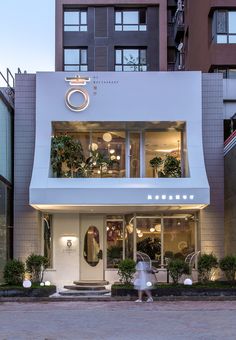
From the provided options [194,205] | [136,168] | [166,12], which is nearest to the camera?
[194,205]

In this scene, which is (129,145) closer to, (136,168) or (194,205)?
(136,168)

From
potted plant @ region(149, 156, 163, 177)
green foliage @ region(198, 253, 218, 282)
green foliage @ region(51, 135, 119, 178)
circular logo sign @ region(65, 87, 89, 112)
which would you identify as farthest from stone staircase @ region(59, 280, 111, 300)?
circular logo sign @ region(65, 87, 89, 112)

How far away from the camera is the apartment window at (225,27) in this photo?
108 feet

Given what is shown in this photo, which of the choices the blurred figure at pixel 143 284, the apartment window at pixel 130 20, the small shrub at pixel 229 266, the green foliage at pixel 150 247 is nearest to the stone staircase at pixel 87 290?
the blurred figure at pixel 143 284

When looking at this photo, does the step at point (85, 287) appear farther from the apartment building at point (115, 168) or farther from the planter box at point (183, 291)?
the planter box at point (183, 291)

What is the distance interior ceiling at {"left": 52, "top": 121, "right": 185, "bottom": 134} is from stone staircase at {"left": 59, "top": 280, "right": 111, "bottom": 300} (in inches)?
212

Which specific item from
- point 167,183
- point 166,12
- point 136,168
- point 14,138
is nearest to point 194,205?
point 167,183

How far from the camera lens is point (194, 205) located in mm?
22312

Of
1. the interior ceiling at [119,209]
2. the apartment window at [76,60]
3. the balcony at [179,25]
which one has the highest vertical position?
the balcony at [179,25]

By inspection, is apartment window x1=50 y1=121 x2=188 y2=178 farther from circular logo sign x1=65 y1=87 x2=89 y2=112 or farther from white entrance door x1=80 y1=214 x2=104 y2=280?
white entrance door x1=80 y1=214 x2=104 y2=280

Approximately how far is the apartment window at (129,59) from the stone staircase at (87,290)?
24277mm

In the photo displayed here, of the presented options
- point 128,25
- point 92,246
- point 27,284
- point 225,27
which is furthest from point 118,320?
point 128,25

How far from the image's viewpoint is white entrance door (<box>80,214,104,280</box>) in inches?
947

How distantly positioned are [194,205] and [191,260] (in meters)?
2.01
